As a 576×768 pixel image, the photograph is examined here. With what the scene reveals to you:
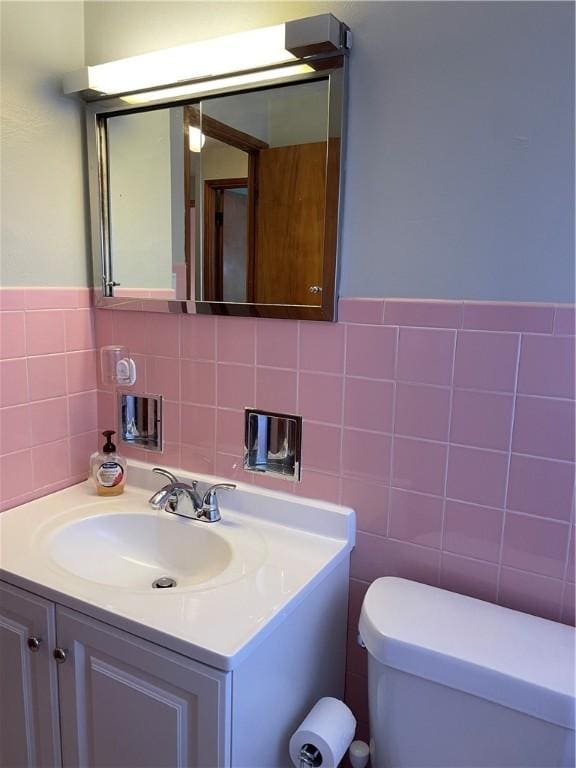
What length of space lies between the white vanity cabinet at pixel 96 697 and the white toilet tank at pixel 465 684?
0.31 meters

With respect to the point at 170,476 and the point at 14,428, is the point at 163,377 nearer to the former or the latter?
the point at 170,476

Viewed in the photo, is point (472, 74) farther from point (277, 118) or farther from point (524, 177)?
point (277, 118)

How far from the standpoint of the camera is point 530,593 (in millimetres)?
Answer: 1070

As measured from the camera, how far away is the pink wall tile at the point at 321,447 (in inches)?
48.5

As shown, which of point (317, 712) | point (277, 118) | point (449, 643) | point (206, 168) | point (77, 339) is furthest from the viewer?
point (77, 339)

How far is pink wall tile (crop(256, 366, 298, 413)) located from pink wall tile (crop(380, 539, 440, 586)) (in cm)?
38

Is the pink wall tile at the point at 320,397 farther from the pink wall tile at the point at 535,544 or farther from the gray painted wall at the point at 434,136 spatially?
the pink wall tile at the point at 535,544

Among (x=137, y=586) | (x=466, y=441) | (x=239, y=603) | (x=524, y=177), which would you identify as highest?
(x=524, y=177)

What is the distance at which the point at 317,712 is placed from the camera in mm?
1060

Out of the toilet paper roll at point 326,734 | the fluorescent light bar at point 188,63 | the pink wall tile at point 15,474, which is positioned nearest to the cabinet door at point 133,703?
the toilet paper roll at point 326,734

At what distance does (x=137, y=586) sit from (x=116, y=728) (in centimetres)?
30

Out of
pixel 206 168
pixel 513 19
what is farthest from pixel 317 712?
pixel 513 19

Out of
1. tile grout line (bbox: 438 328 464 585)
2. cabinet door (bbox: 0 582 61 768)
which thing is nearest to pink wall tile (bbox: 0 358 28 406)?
cabinet door (bbox: 0 582 61 768)

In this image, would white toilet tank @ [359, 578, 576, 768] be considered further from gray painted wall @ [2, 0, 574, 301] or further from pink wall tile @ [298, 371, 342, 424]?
gray painted wall @ [2, 0, 574, 301]
